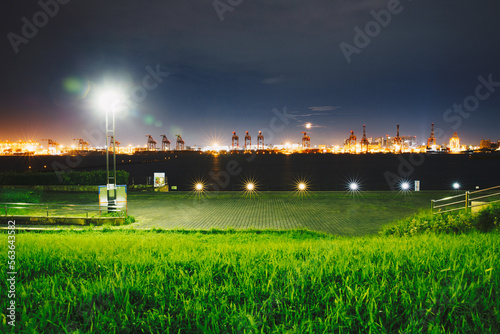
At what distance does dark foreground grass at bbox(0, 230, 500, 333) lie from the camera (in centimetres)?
229

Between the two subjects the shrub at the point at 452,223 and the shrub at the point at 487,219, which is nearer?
the shrub at the point at 487,219

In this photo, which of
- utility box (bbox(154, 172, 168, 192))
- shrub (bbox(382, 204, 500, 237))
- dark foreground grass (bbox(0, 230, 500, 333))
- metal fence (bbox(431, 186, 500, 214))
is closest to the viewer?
dark foreground grass (bbox(0, 230, 500, 333))

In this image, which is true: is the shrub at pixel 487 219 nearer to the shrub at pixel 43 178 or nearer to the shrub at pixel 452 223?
the shrub at pixel 452 223

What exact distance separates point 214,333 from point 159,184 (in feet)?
91.4

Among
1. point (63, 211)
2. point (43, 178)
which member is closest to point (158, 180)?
point (43, 178)

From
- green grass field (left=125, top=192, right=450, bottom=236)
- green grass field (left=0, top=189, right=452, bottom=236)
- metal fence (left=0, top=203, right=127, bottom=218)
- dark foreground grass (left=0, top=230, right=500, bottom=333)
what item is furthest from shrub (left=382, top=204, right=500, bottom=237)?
metal fence (left=0, top=203, right=127, bottom=218)

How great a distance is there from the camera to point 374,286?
2830 mm

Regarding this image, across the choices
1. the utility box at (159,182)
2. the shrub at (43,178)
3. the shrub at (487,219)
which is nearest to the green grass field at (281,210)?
Answer: the utility box at (159,182)

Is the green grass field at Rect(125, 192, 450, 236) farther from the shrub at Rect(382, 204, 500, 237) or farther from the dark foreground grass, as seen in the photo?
the dark foreground grass

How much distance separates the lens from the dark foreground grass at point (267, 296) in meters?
2.29

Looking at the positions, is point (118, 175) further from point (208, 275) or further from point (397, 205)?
point (208, 275)

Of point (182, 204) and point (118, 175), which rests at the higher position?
point (118, 175)

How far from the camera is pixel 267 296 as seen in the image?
278 cm

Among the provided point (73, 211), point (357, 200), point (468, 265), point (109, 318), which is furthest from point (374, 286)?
point (357, 200)
